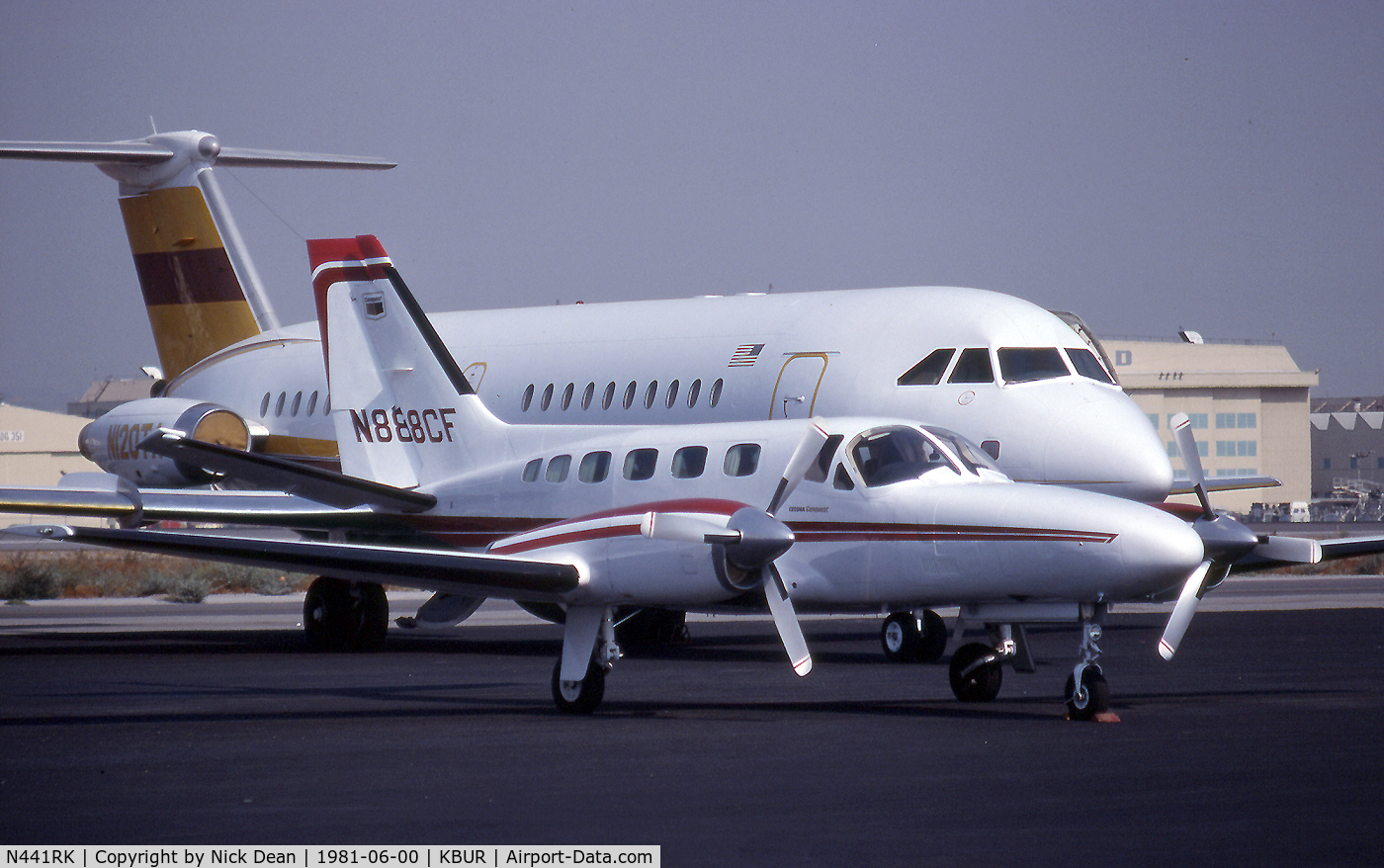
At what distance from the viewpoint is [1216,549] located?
45.9 ft

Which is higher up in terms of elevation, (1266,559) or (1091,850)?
(1091,850)

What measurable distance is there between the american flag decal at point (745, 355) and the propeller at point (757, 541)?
7603 mm

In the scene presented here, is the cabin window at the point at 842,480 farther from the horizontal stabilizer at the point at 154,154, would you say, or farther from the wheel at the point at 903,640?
the horizontal stabilizer at the point at 154,154

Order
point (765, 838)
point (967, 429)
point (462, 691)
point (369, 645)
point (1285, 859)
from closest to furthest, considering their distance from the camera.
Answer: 1. point (1285, 859)
2. point (765, 838)
3. point (462, 691)
4. point (967, 429)
5. point (369, 645)

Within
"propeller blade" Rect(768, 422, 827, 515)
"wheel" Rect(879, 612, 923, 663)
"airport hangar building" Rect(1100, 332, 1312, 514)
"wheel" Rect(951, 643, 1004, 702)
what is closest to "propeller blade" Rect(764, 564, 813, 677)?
"propeller blade" Rect(768, 422, 827, 515)

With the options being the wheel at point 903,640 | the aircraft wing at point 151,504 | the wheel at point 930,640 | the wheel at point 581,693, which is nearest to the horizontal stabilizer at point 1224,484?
the wheel at point 930,640

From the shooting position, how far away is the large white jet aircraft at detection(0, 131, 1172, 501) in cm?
1875

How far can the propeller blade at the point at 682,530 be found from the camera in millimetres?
12656

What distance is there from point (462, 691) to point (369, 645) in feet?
20.7

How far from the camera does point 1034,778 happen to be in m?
9.62

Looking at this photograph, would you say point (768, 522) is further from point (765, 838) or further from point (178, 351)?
point (178, 351)

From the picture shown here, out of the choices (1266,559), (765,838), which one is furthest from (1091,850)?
(1266,559)

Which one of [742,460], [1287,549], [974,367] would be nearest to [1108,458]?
[974,367]

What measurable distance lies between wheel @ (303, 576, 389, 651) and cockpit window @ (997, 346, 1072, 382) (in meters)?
8.50
